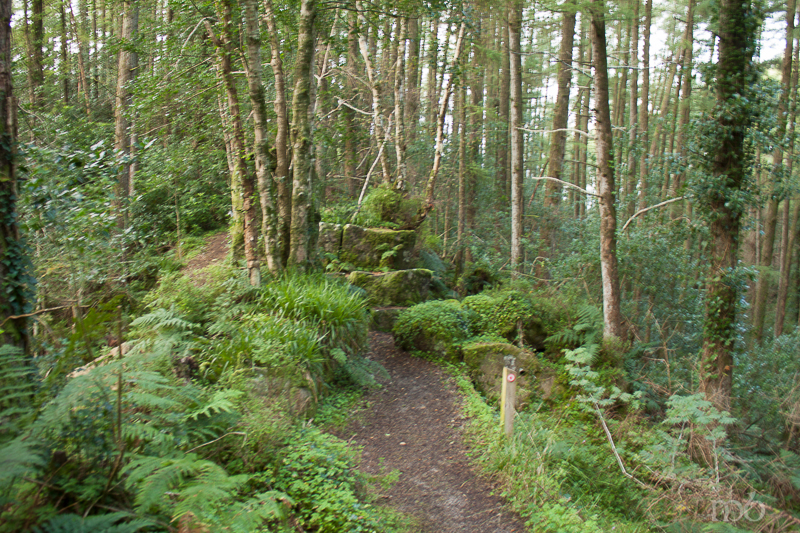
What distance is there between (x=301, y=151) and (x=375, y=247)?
408 cm

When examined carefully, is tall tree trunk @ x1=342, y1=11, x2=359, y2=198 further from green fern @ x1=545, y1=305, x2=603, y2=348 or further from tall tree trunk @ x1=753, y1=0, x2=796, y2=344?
tall tree trunk @ x1=753, y1=0, x2=796, y2=344

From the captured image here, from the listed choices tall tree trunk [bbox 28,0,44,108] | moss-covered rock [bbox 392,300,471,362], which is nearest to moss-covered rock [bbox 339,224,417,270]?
moss-covered rock [bbox 392,300,471,362]

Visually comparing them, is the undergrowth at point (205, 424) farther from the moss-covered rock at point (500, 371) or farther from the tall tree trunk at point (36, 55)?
the tall tree trunk at point (36, 55)

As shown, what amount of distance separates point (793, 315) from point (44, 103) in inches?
1242

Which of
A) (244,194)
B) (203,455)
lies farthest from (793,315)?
(203,455)

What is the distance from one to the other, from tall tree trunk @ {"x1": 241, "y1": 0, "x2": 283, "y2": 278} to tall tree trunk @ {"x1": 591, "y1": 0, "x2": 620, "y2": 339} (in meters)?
6.39

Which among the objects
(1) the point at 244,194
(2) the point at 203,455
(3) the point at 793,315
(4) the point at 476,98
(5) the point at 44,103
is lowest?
(3) the point at 793,315

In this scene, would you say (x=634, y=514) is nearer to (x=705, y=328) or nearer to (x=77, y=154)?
(x=705, y=328)

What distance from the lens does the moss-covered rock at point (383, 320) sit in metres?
9.98

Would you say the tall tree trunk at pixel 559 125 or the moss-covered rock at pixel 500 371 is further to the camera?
the tall tree trunk at pixel 559 125

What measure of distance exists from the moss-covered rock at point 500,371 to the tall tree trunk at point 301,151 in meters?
3.44

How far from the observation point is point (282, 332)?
630cm

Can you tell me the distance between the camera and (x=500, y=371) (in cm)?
845

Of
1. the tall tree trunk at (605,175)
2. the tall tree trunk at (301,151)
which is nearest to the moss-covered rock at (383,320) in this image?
the tall tree trunk at (301,151)
